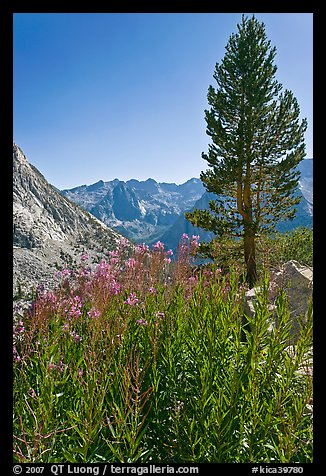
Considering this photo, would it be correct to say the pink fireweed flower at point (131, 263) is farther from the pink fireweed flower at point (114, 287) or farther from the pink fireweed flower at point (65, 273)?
the pink fireweed flower at point (65, 273)

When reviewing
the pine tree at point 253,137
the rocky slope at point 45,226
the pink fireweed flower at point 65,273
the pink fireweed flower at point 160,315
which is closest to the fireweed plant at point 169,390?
the pink fireweed flower at point 160,315

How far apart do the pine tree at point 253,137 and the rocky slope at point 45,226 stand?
1338 inches

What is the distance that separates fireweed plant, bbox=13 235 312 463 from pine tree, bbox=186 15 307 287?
40.6 feet

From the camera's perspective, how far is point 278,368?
2.40m

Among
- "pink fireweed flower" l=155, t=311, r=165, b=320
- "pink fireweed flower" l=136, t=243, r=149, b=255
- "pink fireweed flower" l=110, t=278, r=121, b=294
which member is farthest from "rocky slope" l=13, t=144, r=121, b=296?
"pink fireweed flower" l=155, t=311, r=165, b=320

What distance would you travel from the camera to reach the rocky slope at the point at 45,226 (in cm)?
5628

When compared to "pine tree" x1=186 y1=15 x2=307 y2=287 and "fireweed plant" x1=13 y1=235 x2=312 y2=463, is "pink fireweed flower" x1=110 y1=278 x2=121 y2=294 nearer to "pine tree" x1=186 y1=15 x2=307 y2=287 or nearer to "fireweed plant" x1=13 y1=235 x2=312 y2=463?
"fireweed plant" x1=13 y1=235 x2=312 y2=463

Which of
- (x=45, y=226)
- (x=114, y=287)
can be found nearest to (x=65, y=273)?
(x=114, y=287)

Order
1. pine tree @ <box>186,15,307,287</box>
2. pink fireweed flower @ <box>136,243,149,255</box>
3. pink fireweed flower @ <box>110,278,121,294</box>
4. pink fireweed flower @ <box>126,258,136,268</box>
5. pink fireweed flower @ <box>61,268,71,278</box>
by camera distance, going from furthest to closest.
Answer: pine tree @ <box>186,15,307,287</box> → pink fireweed flower @ <box>136,243,149,255</box> → pink fireweed flower @ <box>126,258,136,268</box> → pink fireweed flower @ <box>61,268,71,278</box> → pink fireweed flower @ <box>110,278,121,294</box>

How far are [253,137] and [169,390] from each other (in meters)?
14.7

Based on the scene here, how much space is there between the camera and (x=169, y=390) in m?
2.39

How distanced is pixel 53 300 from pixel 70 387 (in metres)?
1.09

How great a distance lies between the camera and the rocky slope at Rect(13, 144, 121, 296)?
2216 inches

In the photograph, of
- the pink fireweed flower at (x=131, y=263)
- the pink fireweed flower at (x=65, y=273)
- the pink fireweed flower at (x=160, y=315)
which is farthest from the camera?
the pink fireweed flower at (x=131, y=263)
